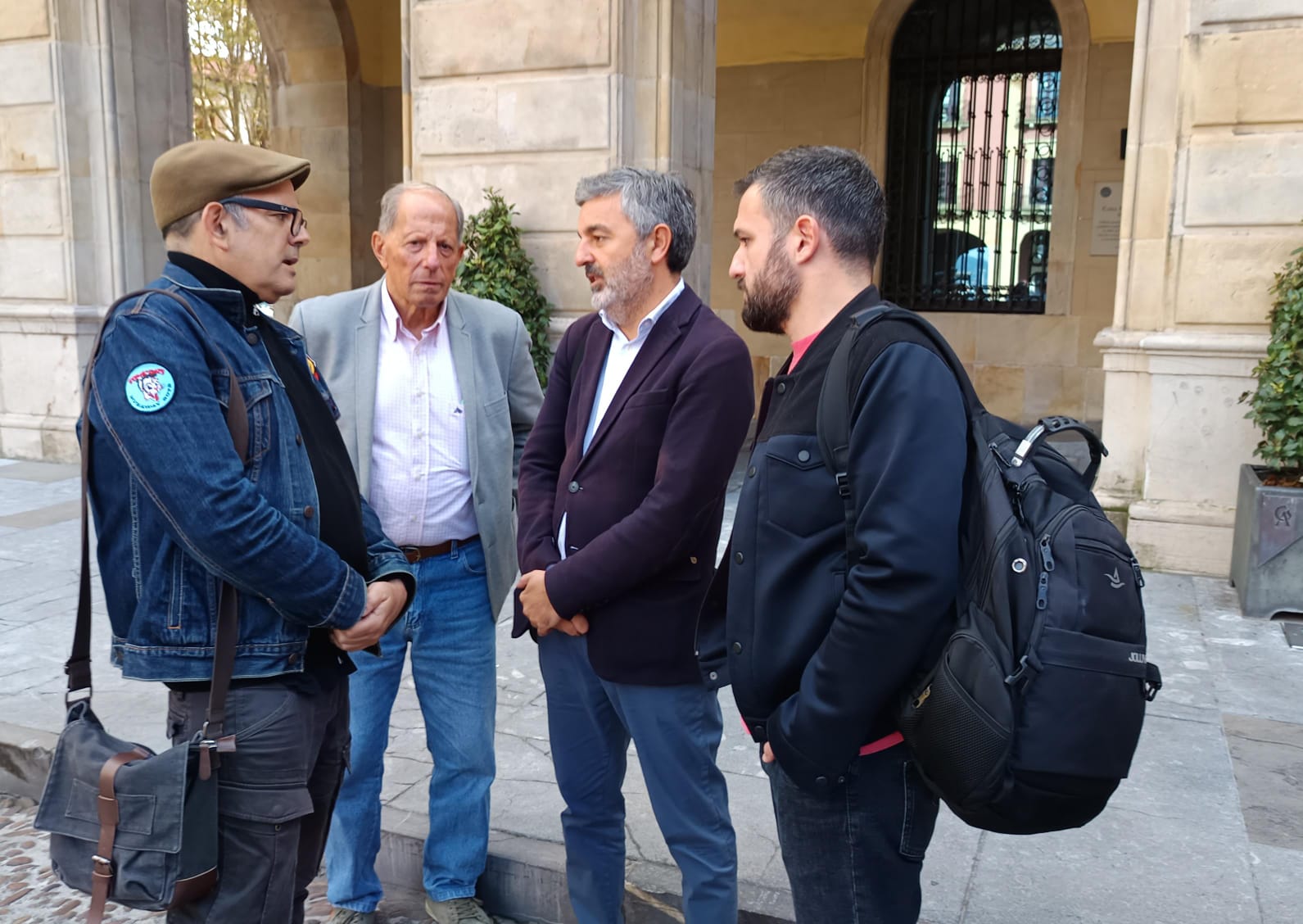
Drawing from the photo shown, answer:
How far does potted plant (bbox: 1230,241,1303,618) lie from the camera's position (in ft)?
18.1

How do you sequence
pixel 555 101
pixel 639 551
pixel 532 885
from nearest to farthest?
pixel 639 551 < pixel 532 885 < pixel 555 101

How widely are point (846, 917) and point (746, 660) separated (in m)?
0.49

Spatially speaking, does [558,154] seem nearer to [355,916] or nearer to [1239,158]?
[1239,158]

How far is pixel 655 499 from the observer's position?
2.58 m

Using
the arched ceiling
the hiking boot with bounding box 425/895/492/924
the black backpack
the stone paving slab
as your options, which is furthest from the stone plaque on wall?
the black backpack

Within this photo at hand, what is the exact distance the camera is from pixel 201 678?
211 cm

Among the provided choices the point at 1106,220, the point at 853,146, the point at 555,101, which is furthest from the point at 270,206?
the point at 1106,220

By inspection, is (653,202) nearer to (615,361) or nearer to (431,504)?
(615,361)

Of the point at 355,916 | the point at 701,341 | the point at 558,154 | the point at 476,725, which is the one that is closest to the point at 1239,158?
the point at 558,154

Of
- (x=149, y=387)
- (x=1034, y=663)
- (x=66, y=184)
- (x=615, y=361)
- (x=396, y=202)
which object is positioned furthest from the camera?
(x=66, y=184)

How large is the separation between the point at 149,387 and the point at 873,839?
4.95 ft

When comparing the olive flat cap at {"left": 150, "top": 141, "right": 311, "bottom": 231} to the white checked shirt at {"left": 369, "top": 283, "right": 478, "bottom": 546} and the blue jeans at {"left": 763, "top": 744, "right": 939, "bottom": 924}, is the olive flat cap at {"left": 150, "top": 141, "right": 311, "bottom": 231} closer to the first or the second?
the white checked shirt at {"left": 369, "top": 283, "right": 478, "bottom": 546}

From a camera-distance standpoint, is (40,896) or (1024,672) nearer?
(1024,672)

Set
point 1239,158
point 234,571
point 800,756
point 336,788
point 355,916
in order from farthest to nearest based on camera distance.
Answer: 1. point 1239,158
2. point 355,916
3. point 336,788
4. point 234,571
5. point 800,756
